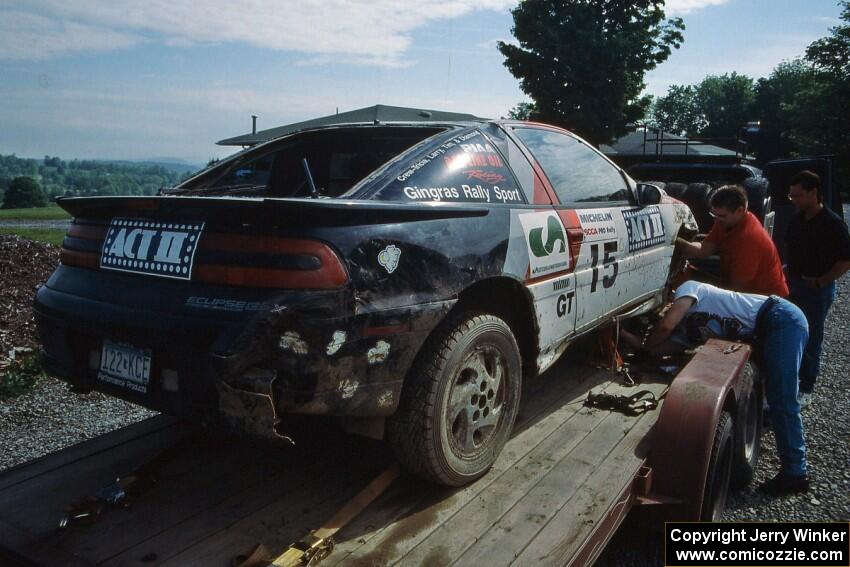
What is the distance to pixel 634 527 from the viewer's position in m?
3.15

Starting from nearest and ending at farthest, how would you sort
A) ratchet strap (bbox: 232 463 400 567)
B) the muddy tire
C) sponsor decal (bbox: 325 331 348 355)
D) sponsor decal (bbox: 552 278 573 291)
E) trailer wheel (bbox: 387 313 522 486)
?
ratchet strap (bbox: 232 463 400 567) → sponsor decal (bbox: 325 331 348 355) → trailer wheel (bbox: 387 313 522 486) → sponsor decal (bbox: 552 278 573 291) → the muddy tire

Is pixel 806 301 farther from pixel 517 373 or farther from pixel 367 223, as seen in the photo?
pixel 367 223

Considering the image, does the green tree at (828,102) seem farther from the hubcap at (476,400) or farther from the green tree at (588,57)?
the hubcap at (476,400)

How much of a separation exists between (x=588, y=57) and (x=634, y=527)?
875 inches

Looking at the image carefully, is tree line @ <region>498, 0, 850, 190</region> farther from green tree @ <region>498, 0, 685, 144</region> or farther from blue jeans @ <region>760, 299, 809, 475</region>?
blue jeans @ <region>760, 299, 809, 475</region>

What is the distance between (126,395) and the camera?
2.11 metres

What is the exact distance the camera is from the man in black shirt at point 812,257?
486cm

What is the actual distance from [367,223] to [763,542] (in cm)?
229

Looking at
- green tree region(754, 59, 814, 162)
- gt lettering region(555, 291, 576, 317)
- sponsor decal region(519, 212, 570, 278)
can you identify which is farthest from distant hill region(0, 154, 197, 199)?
green tree region(754, 59, 814, 162)

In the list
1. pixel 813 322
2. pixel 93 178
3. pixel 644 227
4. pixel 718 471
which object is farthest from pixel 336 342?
pixel 93 178

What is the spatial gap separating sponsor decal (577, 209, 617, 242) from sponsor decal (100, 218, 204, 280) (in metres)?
1.94

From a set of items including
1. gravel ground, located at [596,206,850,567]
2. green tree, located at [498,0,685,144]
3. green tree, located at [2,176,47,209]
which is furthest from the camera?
green tree, located at [2,176,47,209]

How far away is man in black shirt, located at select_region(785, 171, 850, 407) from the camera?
15.9 ft

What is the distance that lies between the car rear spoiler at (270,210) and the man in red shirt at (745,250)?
2.53 metres
